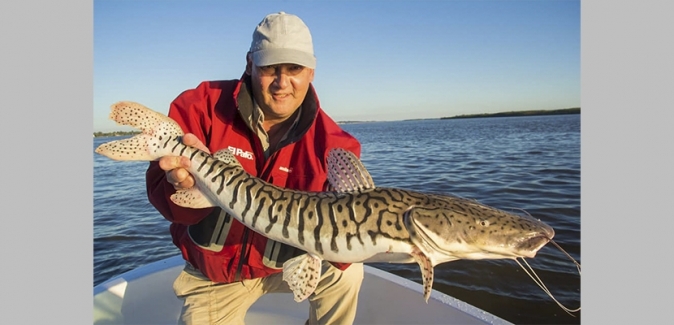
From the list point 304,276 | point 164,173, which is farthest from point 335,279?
point 164,173

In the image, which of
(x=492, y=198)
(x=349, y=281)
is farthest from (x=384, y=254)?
(x=492, y=198)

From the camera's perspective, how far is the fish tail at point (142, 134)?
9.32ft

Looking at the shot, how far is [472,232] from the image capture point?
2430 millimetres

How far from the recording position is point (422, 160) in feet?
A: 65.1

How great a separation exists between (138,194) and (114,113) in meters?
13.4

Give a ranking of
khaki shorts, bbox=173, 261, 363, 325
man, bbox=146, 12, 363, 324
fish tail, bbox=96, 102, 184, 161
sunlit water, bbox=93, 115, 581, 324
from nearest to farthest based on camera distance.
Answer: fish tail, bbox=96, 102, 184, 161, man, bbox=146, 12, 363, 324, khaki shorts, bbox=173, 261, 363, 325, sunlit water, bbox=93, 115, 581, 324

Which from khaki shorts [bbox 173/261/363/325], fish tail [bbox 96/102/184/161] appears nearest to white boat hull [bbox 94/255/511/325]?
khaki shorts [bbox 173/261/363/325]

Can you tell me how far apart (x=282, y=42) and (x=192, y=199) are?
141cm

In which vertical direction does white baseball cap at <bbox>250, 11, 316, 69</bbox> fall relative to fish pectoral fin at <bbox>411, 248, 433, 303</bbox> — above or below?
above

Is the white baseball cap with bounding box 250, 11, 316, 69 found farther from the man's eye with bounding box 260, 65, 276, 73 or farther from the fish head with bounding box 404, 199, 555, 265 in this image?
the fish head with bounding box 404, 199, 555, 265

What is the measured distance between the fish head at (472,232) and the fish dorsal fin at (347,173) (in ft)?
1.33

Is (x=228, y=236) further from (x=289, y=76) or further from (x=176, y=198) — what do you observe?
(x=289, y=76)

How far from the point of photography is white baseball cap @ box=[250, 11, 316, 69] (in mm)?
3131

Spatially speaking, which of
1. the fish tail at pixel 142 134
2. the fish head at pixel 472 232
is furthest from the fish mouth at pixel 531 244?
the fish tail at pixel 142 134
